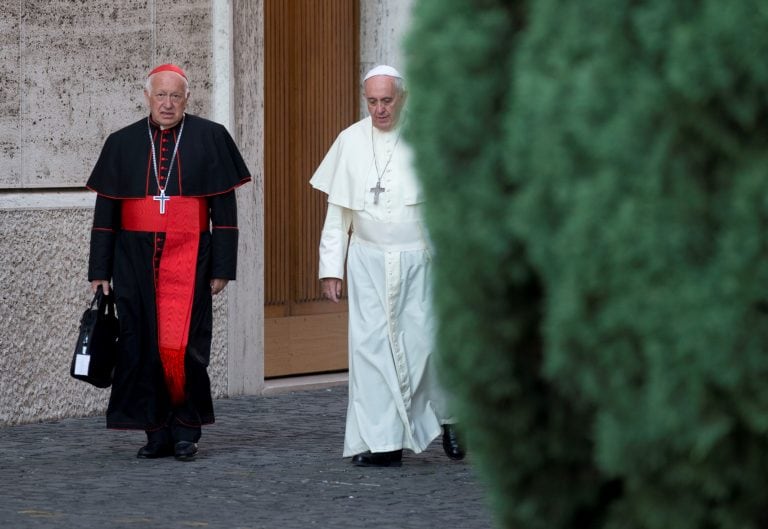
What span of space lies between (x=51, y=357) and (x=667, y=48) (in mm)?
7331

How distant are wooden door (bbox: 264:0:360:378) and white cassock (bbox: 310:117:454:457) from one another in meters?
3.31

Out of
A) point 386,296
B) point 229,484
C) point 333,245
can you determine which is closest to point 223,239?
point 333,245

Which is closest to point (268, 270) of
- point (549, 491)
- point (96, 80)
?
point (96, 80)

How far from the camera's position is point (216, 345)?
10.8m

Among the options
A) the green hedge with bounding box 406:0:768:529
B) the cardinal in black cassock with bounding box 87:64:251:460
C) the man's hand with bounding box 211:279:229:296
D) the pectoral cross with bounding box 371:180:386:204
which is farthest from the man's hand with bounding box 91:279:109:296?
the green hedge with bounding box 406:0:768:529

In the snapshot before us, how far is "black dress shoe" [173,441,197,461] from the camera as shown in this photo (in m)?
8.12

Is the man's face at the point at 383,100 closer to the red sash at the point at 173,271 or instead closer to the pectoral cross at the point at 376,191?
the pectoral cross at the point at 376,191

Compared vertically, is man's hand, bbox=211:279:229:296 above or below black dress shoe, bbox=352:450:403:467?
above

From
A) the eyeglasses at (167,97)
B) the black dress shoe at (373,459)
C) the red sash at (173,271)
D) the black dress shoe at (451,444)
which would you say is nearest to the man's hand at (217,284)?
the red sash at (173,271)

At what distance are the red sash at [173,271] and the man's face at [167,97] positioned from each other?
0.41 metres

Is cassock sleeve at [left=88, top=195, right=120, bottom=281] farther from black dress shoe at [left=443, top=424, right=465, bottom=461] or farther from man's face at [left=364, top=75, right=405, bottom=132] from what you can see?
black dress shoe at [left=443, top=424, right=465, bottom=461]

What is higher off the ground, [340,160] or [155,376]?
[340,160]

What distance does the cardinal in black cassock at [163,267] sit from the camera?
8.24 m

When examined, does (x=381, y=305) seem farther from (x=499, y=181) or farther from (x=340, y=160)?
(x=499, y=181)
